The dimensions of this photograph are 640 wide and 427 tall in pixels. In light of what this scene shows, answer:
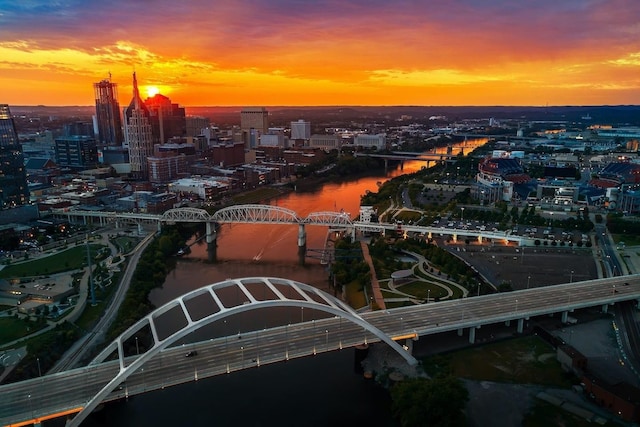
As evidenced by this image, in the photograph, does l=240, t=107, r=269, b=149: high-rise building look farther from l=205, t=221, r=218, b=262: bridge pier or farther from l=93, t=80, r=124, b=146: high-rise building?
l=205, t=221, r=218, b=262: bridge pier

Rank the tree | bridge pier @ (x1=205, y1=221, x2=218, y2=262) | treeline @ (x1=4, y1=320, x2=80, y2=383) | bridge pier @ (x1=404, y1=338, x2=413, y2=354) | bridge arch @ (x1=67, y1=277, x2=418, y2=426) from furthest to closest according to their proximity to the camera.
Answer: bridge pier @ (x1=205, y1=221, x2=218, y2=262)
bridge pier @ (x1=404, y1=338, x2=413, y2=354)
treeline @ (x1=4, y1=320, x2=80, y2=383)
the tree
bridge arch @ (x1=67, y1=277, x2=418, y2=426)

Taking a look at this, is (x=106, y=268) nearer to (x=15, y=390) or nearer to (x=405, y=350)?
(x=15, y=390)

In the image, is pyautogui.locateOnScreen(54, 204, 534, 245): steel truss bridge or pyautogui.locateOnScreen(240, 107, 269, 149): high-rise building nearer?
pyautogui.locateOnScreen(54, 204, 534, 245): steel truss bridge

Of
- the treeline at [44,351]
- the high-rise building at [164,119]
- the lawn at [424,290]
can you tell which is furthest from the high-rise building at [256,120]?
the treeline at [44,351]

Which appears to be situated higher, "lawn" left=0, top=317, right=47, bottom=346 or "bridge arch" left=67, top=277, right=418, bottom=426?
"bridge arch" left=67, top=277, right=418, bottom=426

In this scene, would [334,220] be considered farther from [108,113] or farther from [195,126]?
[195,126]

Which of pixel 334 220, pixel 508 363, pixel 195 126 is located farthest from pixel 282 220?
pixel 195 126

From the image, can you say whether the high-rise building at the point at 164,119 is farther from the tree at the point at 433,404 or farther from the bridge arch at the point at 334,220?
the tree at the point at 433,404

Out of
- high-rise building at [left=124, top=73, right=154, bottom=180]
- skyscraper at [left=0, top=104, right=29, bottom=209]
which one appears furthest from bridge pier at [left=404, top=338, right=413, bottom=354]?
high-rise building at [left=124, top=73, right=154, bottom=180]
